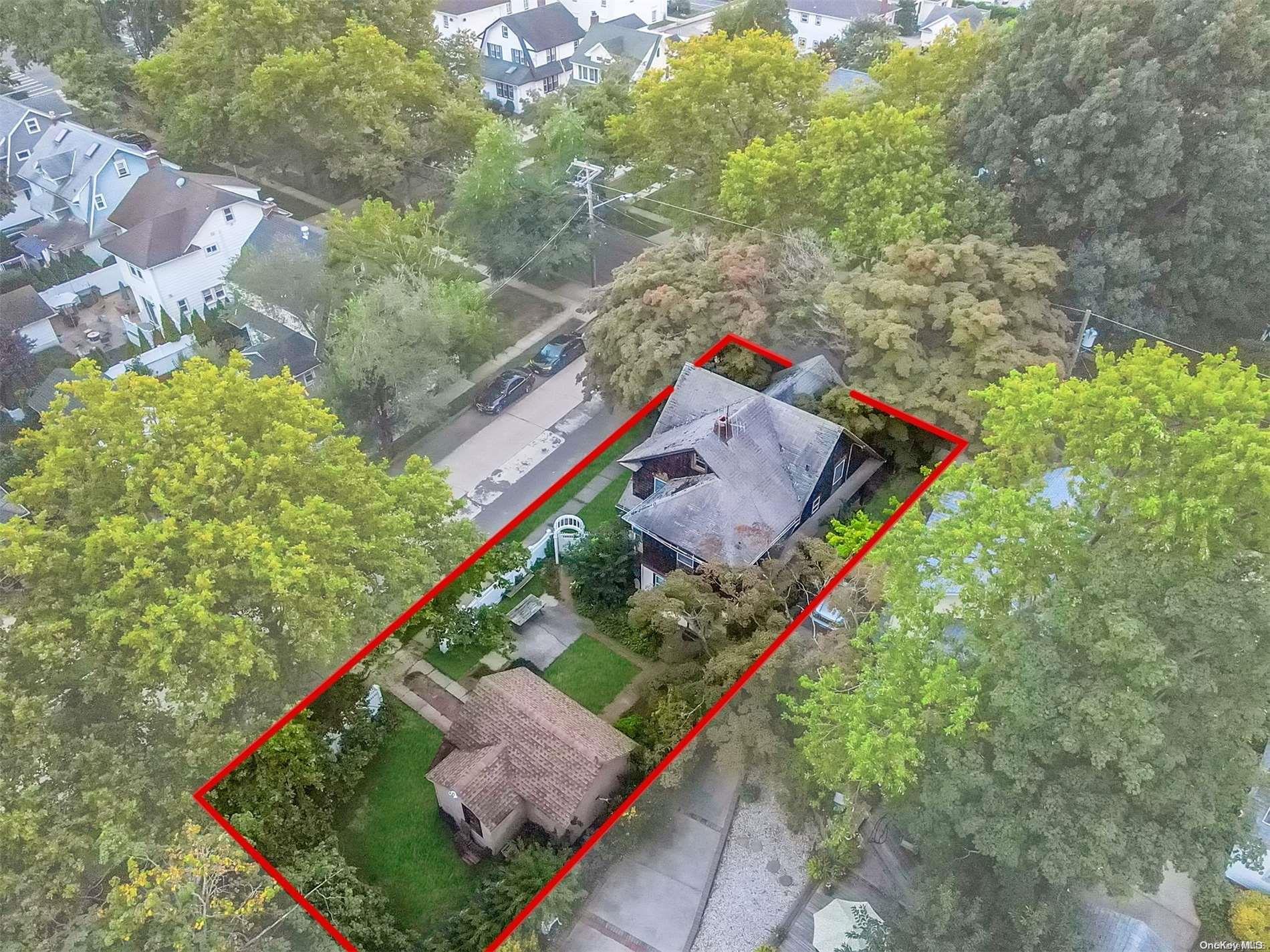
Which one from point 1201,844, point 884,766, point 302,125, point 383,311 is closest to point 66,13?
point 302,125

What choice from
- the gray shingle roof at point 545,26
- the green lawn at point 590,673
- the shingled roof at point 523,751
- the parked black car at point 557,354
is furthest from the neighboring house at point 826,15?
the shingled roof at point 523,751

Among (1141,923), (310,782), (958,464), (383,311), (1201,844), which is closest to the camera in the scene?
(310,782)

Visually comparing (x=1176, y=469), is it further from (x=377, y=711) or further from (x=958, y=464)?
(x=377, y=711)

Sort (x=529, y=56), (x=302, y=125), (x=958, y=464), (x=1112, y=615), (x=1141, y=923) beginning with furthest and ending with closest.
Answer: (x=529, y=56) < (x=302, y=125) < (x=958, y=464) < (x=1141, y=923) < (x=1112, y=615)

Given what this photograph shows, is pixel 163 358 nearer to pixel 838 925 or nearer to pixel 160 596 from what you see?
pixel 160 596

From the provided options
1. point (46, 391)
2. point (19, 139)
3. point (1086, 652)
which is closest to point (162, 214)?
point (46, 391)

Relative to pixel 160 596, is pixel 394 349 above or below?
below
